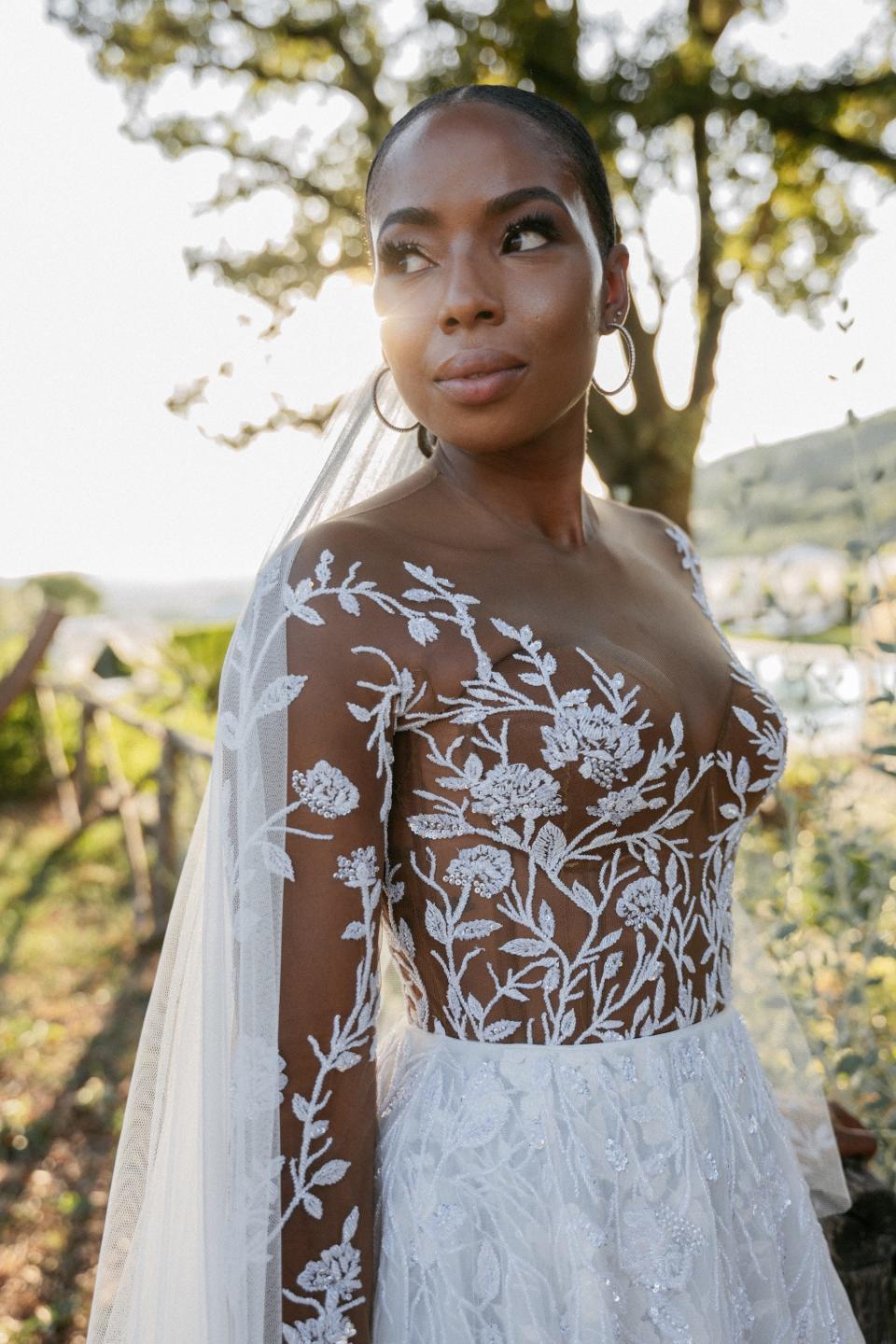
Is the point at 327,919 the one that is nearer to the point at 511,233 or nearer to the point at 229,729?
the point at 229,729

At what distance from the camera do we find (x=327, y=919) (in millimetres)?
1403

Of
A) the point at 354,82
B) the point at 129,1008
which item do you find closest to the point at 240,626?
the point at 129,1008

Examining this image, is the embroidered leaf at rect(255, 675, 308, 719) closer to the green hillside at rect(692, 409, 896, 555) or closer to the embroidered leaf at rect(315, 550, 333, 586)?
the embroidered leaf at rect(315, 550, 333, 586)

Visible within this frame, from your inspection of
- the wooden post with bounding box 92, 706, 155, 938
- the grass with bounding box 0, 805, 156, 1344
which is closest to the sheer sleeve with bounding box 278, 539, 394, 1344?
the grass with bounding box 0, 805, 156, 1344

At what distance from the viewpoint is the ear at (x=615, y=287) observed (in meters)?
1.73

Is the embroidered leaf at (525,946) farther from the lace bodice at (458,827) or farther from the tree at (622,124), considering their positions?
the tree at (622,124)

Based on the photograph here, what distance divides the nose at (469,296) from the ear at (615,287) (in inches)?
10.8

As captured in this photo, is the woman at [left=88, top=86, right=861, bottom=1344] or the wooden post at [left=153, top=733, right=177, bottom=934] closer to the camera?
the woman at [left=88, top=86, right=861, bottom=1344]

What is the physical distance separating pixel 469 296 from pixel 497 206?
0.13 metres

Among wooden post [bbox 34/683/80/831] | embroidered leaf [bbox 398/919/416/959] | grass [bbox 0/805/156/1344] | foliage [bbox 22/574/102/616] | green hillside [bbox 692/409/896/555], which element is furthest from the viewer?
foliage [bbox 22/574/102/616]

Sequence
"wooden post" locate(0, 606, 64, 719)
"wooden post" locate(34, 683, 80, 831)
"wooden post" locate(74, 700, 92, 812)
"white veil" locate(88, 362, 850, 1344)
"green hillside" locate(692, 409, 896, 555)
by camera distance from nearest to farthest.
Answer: "white veil" locate(88, 362, 850, 1344)
"green hillside" locate(692, 409, 896, 555)
"wooden post" locate(0, 606, 64, 719)
"wooden post" locate(74, 700, 92, 812)
"wooden post" locate(34, 683, 80, 831)

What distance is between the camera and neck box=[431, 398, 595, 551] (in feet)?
5.59

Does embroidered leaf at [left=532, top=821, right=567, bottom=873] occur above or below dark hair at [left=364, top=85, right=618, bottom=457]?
below

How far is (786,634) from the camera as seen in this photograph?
123 inches
